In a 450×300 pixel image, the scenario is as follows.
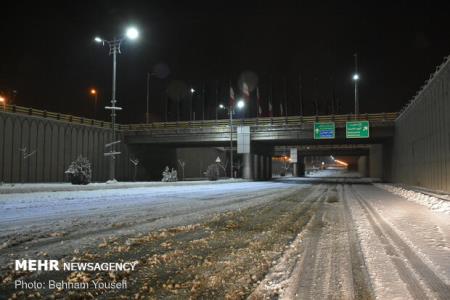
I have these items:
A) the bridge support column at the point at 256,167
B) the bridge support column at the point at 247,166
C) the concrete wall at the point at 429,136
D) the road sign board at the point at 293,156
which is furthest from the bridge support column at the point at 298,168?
the concrete wall at the point at 429,136

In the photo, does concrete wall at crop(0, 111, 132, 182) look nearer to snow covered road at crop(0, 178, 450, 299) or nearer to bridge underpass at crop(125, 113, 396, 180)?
bridge underpass at crop(125, 113, 396, 180)

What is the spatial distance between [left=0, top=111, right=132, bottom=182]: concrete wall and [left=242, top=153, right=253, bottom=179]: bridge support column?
65.6 ft

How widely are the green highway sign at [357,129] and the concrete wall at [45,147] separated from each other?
31.5 m

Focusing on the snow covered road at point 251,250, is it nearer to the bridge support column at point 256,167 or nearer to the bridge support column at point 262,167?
the bridge support column at point 256,167

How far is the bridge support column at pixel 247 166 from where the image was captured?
54.7 meters

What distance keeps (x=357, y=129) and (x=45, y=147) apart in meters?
35.2

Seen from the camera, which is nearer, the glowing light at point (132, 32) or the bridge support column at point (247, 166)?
the glowing light at point (132, 32)

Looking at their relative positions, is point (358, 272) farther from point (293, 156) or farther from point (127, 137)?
point (293, 156)

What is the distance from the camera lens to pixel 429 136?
1013 inches

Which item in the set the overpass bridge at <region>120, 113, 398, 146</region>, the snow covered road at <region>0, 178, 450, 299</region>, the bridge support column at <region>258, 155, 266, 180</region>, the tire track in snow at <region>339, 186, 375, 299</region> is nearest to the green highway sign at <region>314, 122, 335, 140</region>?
the overpass bridge at <region>120, 113, 398, 146</region>

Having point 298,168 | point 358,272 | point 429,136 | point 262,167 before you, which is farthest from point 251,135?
point 298,168

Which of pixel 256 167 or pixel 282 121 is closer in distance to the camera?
pixel 282 121

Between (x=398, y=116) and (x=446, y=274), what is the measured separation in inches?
1570

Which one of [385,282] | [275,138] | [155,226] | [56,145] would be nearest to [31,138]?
[56,145]
